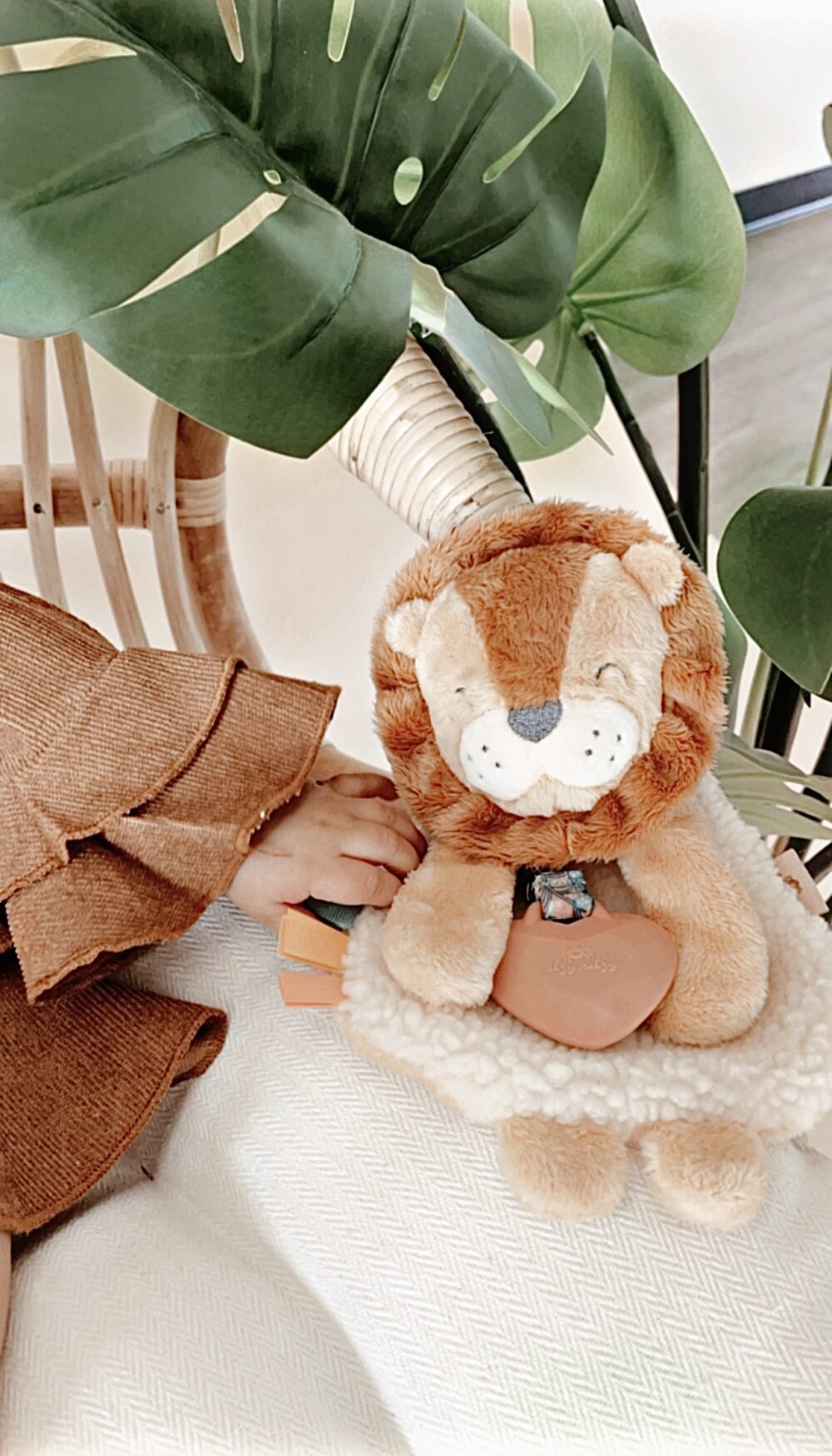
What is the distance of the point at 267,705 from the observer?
22.3 inches

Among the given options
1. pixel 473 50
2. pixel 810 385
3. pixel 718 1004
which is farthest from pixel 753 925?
pixel 810 385

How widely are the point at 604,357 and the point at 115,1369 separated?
0.67 meters

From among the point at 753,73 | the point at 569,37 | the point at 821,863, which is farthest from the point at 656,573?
the point at 753,73

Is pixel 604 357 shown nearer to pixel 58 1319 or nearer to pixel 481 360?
pixel 481 360

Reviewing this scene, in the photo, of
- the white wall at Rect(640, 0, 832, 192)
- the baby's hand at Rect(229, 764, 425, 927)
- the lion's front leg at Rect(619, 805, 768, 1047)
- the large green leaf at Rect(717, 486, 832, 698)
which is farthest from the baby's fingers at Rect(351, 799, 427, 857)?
the white wall at Rect(640, 0, 832, 192)

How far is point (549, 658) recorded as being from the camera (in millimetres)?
497

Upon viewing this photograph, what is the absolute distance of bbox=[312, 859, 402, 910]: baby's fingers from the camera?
0.56 metres

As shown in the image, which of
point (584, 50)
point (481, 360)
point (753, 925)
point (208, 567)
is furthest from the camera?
point (208, 567)

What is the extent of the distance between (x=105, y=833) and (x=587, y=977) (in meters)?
0.24

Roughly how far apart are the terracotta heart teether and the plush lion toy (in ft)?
0.04

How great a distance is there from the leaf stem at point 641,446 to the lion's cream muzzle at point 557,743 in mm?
327

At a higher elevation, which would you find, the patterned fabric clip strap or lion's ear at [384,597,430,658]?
lion's ear at [384,597,430,658]

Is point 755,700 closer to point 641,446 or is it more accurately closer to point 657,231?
point 641,446

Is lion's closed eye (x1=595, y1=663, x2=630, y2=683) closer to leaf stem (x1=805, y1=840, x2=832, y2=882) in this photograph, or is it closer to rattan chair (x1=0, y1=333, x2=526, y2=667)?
rattan chair (x1=0, y1=333, x2=526, y2=667)
